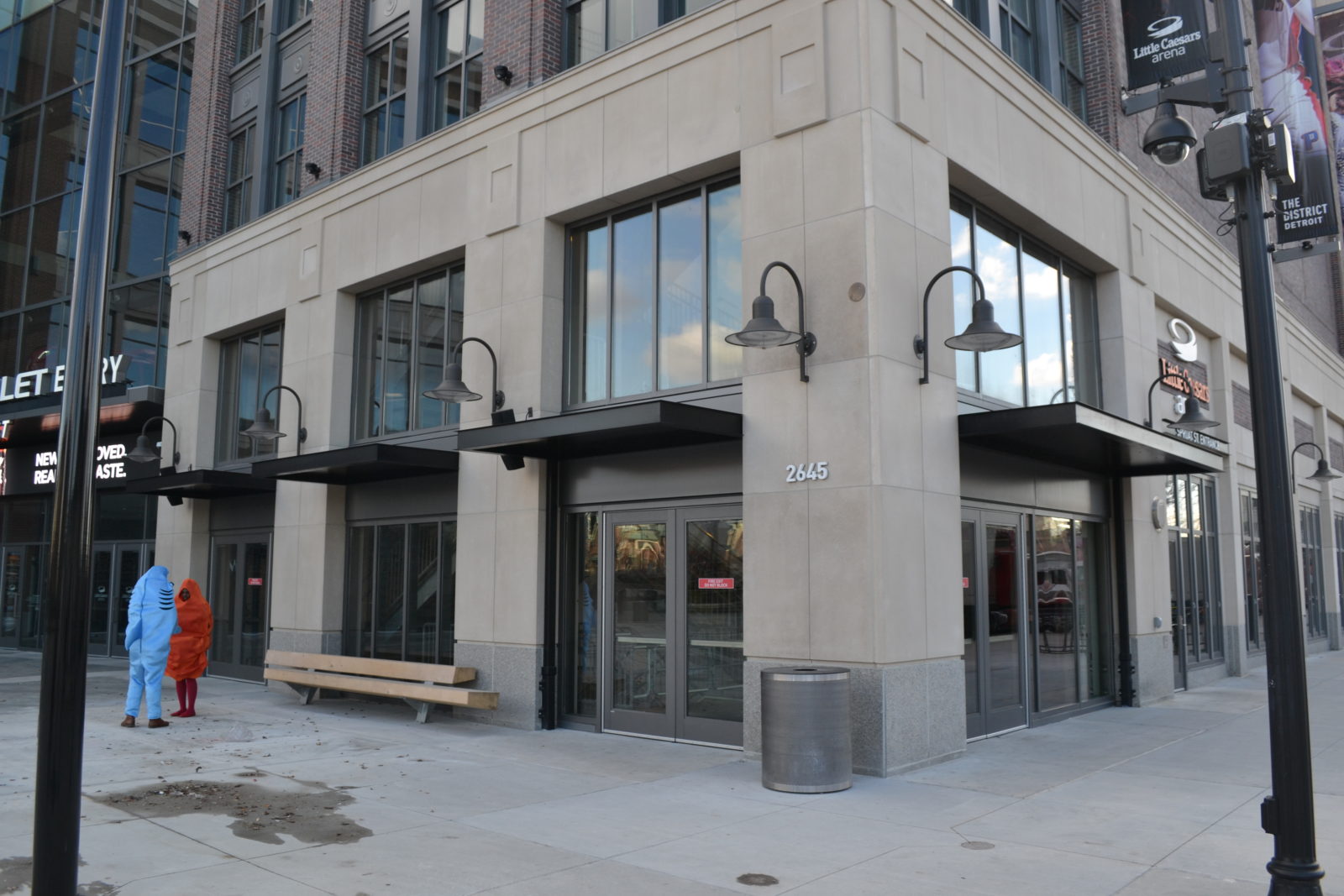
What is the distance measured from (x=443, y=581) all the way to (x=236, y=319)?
7.80m

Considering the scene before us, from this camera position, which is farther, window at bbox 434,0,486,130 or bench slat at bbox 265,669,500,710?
window at bbox 434,0,486,130

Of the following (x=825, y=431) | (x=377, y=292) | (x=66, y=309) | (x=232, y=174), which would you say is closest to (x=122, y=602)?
(x=66, y=309)

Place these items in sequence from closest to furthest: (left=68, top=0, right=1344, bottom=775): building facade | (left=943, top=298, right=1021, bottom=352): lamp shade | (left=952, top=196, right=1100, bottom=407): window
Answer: (left=943, top=298, right=1021, bottom=352): lamp shade, (left=68, top=0, right=1344, bottom=775): building facade, (left=952, top=196, right=1100, bottom=407): window

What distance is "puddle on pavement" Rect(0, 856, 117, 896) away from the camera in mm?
6121

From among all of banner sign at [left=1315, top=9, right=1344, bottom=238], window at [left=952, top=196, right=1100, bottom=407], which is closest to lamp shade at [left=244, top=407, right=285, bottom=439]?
window at [left=952, top=196, right=1100, bottom=407]

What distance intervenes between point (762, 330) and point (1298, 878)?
5.82 m

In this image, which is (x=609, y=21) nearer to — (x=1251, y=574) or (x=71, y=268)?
(x=1251, y=574)

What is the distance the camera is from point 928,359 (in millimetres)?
10984

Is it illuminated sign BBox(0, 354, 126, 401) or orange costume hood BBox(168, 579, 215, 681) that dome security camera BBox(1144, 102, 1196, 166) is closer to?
orange costume hood BBox(168, 579, 215, 681)

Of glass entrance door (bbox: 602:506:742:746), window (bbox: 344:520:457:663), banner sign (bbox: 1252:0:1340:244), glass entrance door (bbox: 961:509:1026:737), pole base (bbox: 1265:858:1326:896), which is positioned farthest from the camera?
banner sign (bbox: 1252:0:1340:244)

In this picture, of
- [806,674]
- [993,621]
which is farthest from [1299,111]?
[806,674]

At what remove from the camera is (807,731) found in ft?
29.6

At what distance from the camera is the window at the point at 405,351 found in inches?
612

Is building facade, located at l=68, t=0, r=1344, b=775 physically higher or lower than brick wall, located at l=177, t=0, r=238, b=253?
lower
